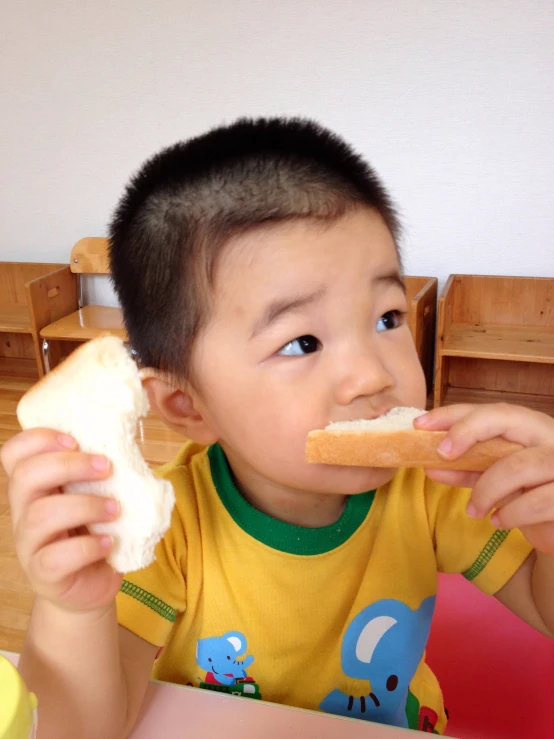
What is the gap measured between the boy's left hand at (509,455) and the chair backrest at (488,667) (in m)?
0.52

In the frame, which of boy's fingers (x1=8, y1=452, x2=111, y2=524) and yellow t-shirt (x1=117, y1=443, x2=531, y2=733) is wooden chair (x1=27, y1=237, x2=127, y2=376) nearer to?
yellow t-shirt (x1=117, y1=443, x2=531, y2=733)

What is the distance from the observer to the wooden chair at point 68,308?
3174 mm

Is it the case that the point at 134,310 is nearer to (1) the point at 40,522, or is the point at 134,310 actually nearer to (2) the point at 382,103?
(1) the point at 40,522

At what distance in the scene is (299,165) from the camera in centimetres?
76

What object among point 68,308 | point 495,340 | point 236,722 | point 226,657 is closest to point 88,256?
point 68,308

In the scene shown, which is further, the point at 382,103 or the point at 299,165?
the point at 382,103

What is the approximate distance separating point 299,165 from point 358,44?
2230 millimetres

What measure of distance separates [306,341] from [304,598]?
0.42 metres

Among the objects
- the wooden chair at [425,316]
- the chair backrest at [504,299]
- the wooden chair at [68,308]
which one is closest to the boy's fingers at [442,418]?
the wooden chair at [425,316]

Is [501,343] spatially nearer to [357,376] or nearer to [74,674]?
[357,376]

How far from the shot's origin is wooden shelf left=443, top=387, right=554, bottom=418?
9.62 ft

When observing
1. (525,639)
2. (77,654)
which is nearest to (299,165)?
(77,654)

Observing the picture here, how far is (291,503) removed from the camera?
915 mm

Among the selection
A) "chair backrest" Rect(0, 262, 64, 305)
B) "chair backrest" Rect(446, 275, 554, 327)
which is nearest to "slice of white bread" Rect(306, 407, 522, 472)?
"chair backrest" Rect(446, 275, 554, 327)
